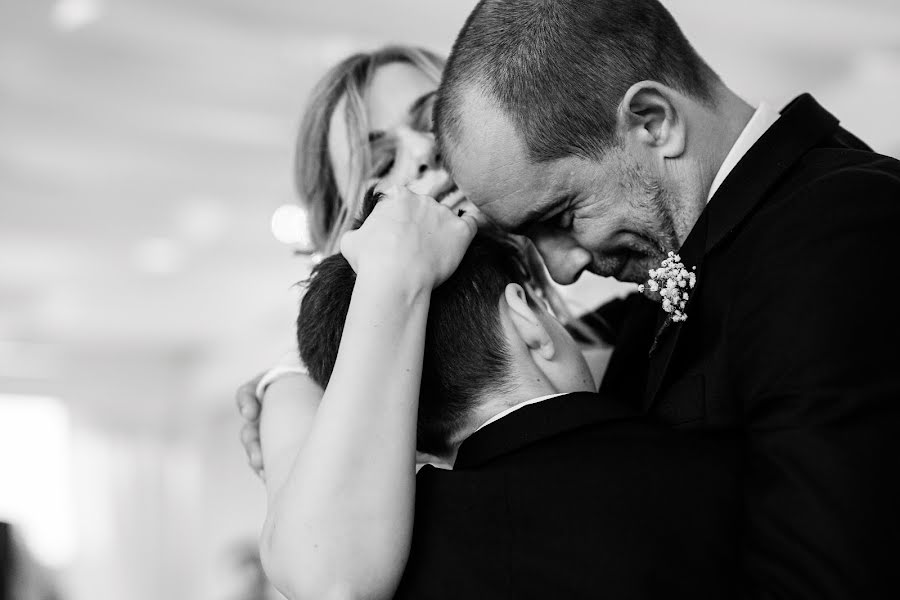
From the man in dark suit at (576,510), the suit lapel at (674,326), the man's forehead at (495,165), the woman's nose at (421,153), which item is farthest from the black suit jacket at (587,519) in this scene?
the woman's nose at (421,153)

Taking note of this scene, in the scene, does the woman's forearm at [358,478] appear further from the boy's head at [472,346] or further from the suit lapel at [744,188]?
the suit lapel at [744,188]

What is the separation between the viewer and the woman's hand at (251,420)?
6.17ft

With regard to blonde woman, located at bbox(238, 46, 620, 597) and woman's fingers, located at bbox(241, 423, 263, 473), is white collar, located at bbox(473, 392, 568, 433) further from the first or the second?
woman's fingers, located at bbox(241, 423, 263, 473)

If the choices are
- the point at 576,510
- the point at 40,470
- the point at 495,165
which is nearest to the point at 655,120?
the point at 495,165

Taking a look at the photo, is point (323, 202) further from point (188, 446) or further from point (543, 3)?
point (188, 446)

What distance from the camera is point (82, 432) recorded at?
11648 millimetres

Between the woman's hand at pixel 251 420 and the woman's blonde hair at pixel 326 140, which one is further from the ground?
the woman's blonde hair at pixel 326 140

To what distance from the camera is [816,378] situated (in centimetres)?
105

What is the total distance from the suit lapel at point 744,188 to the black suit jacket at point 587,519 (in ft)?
0.58

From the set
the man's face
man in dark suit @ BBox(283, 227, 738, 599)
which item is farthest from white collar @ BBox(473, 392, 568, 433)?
the man's face

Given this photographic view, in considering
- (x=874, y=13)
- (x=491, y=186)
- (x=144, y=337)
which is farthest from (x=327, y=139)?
(x=144, y=337)

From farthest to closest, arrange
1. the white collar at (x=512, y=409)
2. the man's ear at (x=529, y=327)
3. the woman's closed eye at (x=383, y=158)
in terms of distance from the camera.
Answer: the woman's closed eye at (x=383, y=158) < the man's ear at (x=529, y=327) < the white collar at (x=512, y=409)

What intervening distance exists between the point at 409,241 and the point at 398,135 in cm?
72

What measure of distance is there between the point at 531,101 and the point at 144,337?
10.1m
